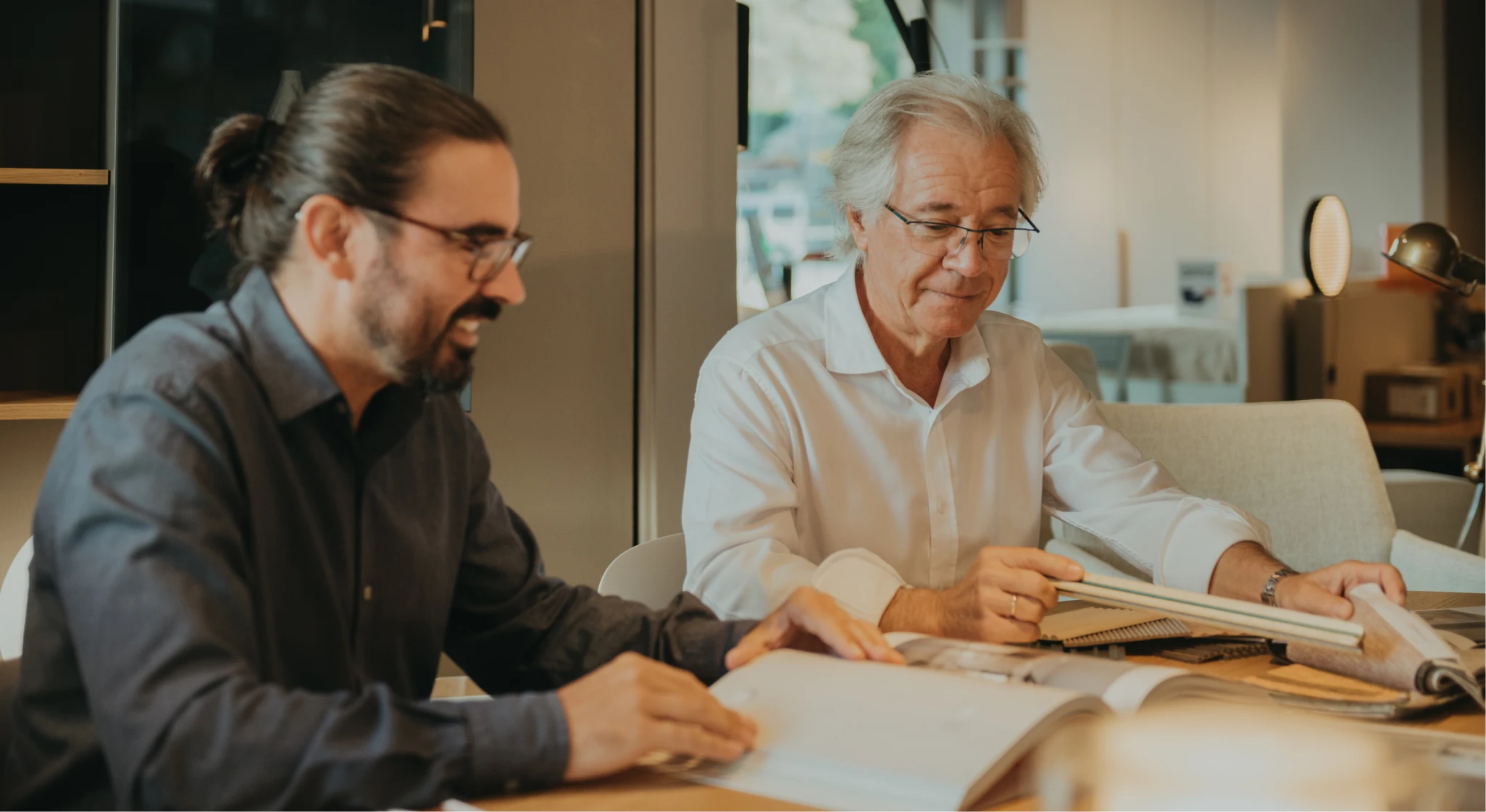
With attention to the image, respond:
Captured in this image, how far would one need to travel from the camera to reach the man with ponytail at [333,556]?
0.90 meters

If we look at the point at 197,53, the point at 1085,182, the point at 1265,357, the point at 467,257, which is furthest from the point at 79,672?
the point at 1085,182

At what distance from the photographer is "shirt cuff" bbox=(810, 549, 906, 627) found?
150 cm

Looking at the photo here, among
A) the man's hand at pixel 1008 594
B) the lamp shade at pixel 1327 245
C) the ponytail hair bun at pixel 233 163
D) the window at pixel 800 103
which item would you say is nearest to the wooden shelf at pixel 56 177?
the ponytail hair bun at pixel 233 163

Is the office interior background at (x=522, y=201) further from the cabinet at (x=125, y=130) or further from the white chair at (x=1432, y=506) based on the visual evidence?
A: the white chair at (x=1432, y=506)

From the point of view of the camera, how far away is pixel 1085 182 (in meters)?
7.19

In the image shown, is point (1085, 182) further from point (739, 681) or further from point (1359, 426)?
point (739, 681)

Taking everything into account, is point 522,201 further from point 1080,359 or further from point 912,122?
point 1080,359

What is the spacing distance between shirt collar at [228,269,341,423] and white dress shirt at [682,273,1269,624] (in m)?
0.65

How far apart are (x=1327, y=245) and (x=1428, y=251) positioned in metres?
1.37

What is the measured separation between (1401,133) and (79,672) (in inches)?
249

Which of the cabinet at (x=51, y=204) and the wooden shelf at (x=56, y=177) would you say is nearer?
the wooden shelf at (x=56, y=177)

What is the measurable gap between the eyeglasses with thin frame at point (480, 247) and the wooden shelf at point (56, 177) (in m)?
1.44

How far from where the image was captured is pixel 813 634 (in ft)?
4.09

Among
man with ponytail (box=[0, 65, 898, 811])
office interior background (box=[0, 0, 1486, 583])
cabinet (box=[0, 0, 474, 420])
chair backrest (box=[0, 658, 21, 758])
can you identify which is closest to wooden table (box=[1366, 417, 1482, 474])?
office interior background (box=[0, 0, 1486, 583])
